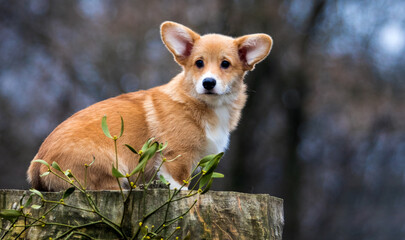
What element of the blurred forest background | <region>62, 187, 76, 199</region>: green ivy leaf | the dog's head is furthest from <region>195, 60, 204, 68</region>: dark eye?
the blurred forest background

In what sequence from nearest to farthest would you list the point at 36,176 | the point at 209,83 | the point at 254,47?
the point at 36,176 → the point at 209,83 → the point at 254,47

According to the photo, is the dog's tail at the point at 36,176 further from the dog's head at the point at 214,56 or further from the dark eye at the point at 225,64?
the dark eye at the point at 225,64

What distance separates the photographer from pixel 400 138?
967 cm

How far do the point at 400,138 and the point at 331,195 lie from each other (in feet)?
5.69

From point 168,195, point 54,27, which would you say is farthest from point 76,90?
point 168,195

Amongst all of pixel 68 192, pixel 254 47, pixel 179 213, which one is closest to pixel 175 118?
pixel 254 47

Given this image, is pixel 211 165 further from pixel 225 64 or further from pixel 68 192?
pixel 225 64

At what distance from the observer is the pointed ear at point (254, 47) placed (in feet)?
13.8

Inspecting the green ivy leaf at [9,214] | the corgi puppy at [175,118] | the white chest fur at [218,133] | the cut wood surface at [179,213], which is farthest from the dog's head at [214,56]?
the green ivy leaf at [9,214]

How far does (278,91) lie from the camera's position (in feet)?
33.5

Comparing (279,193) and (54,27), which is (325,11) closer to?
(279,193)

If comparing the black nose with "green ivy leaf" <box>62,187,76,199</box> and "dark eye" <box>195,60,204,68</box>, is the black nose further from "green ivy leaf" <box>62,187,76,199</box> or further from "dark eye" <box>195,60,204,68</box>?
"green ivy leaf" <box>62,187,76,199</box>

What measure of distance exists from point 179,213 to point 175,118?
1348mm

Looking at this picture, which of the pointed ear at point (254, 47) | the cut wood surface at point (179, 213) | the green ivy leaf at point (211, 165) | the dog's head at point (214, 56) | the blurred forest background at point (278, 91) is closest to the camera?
the green ivy leaf at point (211, 165)
